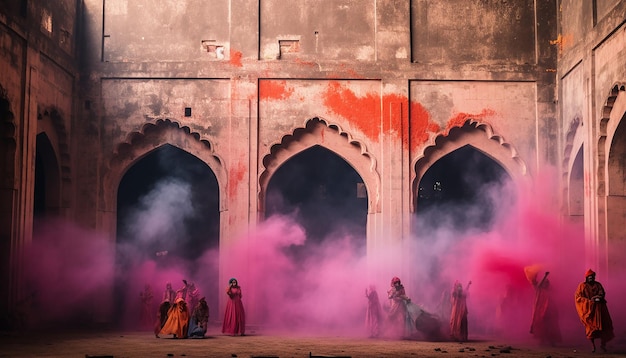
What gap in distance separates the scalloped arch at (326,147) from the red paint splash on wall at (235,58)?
1909mm

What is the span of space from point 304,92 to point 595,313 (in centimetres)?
845

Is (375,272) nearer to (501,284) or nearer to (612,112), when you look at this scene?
(501,284)

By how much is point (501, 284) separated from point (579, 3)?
6.02 metres

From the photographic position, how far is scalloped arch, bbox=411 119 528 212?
781 inches

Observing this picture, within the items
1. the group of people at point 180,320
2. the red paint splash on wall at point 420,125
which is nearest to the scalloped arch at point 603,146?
the red paint splash on wall at point 420,125

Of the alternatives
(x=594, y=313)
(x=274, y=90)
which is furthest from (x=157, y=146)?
(x=594, y=313)

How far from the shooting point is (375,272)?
19.5m

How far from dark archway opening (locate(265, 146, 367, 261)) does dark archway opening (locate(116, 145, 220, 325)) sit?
86.6 inches

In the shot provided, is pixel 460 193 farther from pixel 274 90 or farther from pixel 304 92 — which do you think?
pixel 274 90

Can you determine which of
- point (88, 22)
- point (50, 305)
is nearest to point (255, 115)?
point (88, 22)

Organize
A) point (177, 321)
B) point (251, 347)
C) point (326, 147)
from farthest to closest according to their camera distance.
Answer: point (326, 147) < point (177, 321) < point (251, 347)

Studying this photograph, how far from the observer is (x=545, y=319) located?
15367 mm

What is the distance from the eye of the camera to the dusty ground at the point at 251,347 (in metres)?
13.1

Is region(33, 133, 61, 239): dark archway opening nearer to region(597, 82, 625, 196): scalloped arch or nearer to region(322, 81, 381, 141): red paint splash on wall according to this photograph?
region(322, 81, 381, 141): red paint splash on wall
